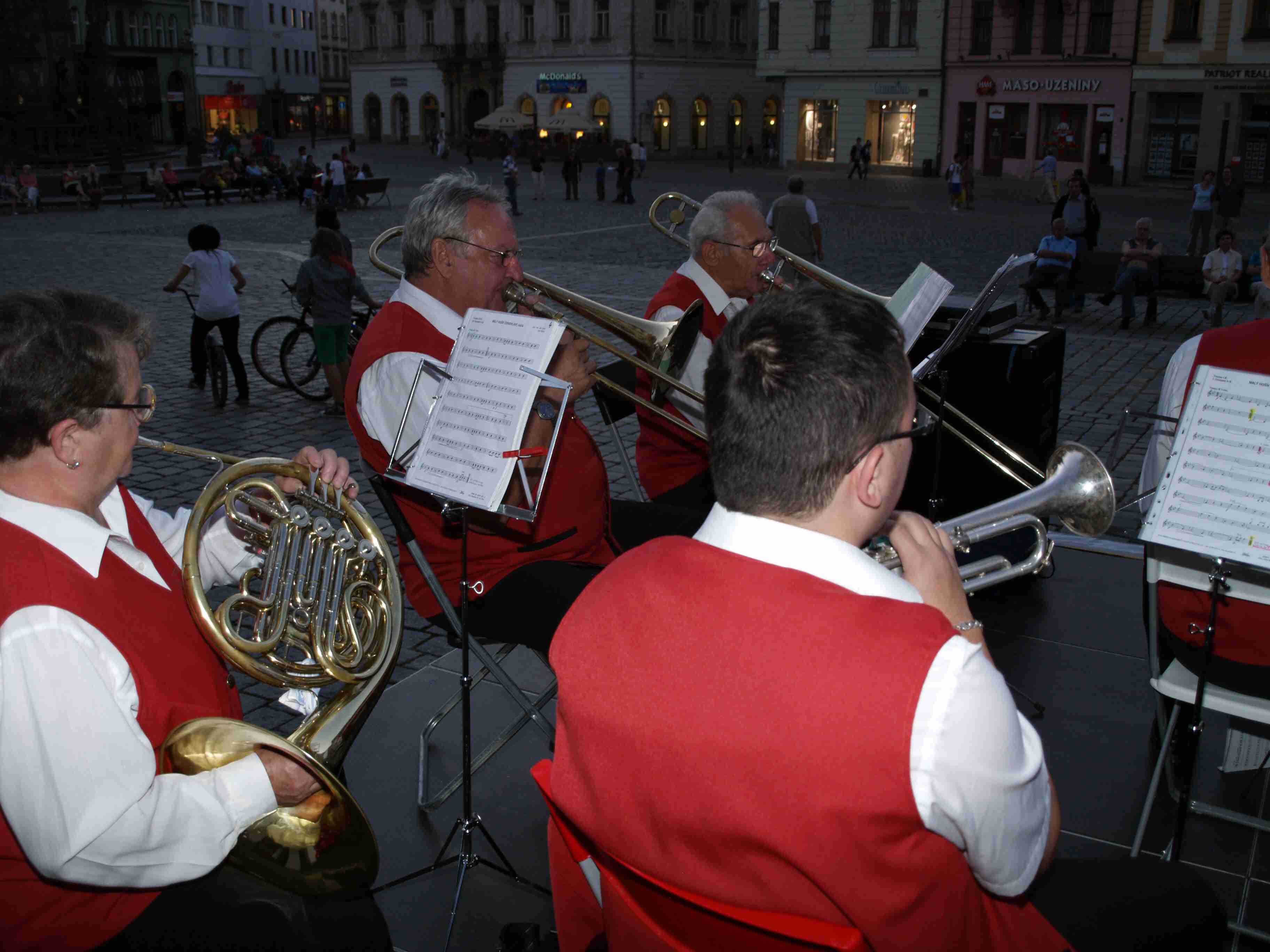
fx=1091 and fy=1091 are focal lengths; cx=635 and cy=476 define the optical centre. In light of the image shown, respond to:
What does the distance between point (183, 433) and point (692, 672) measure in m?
6.54

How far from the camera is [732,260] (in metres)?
4.20

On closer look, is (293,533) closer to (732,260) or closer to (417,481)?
(417,481)

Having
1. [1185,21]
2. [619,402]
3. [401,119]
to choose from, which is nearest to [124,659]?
[619,402]

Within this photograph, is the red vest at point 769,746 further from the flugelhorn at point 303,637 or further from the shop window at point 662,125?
the shop window at point 662,125

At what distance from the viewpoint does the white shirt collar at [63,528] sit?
66.5 inches

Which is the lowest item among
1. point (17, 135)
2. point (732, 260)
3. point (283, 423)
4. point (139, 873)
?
point (283, 423)

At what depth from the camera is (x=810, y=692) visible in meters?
1.24

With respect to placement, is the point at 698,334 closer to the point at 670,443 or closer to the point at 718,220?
the point at 670,443

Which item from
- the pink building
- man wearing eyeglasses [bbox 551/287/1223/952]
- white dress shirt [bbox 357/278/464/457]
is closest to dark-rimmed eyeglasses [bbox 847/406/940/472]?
man wearing eyeglasses [bbox 551/287/1223/952]

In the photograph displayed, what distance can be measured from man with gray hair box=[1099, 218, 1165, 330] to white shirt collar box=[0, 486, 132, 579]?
10.7 meters

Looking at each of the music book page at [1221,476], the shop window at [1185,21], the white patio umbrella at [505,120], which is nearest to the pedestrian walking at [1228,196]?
the shop window at [1185,21]

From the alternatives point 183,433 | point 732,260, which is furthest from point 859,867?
point 183,433

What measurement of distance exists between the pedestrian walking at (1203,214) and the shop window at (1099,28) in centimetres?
1433

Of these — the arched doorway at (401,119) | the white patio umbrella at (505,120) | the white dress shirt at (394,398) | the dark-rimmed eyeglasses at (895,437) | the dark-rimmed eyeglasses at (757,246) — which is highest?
the arched doorway at (401,119)
